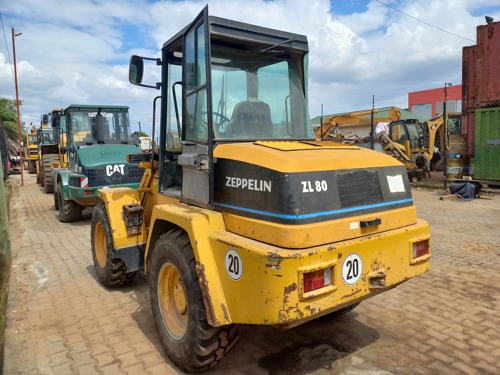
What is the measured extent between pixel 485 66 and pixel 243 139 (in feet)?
38.0

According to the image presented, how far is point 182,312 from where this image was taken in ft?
9.91

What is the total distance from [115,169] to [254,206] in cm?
651

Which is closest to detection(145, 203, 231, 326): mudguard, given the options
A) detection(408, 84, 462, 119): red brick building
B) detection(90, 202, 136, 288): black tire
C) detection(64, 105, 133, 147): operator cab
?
detection(90, 202, 136, 288): black tire

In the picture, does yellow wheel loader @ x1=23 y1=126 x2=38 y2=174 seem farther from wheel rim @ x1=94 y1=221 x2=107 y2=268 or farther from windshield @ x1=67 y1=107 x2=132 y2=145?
wheel rim @ x1=94 y1=221 x2=107 y2=268

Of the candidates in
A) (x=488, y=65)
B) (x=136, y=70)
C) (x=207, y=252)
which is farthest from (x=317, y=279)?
(x=488, y=65)

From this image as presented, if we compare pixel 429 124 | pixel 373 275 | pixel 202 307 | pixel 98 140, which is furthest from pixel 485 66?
pixel 202 307

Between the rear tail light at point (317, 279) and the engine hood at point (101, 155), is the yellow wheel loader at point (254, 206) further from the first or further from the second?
the engine hood at point (101, 155)

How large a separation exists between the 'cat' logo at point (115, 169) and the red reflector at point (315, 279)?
6859 mm

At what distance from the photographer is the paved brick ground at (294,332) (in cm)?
301

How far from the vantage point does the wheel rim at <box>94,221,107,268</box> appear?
15.6 feet

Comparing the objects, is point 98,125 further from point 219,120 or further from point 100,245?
point 219,120

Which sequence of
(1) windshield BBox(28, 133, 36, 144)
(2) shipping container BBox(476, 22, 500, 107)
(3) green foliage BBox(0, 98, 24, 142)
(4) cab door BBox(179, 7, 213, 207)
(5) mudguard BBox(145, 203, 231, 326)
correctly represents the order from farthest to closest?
(3) green foliage BBox(0, 98, 24, 142) → (1) windshield BBox(28, 133, 36, 144) → (2) shipping container BBox(476, 22, 500, 107) → (4) cab door BBox(179, 7, 213, 207) → (5) mudguard BBox(145, 203, 231, 326)

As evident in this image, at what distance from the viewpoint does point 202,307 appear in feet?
8.55

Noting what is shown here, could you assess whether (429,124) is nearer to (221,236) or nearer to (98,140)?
(98,140)
